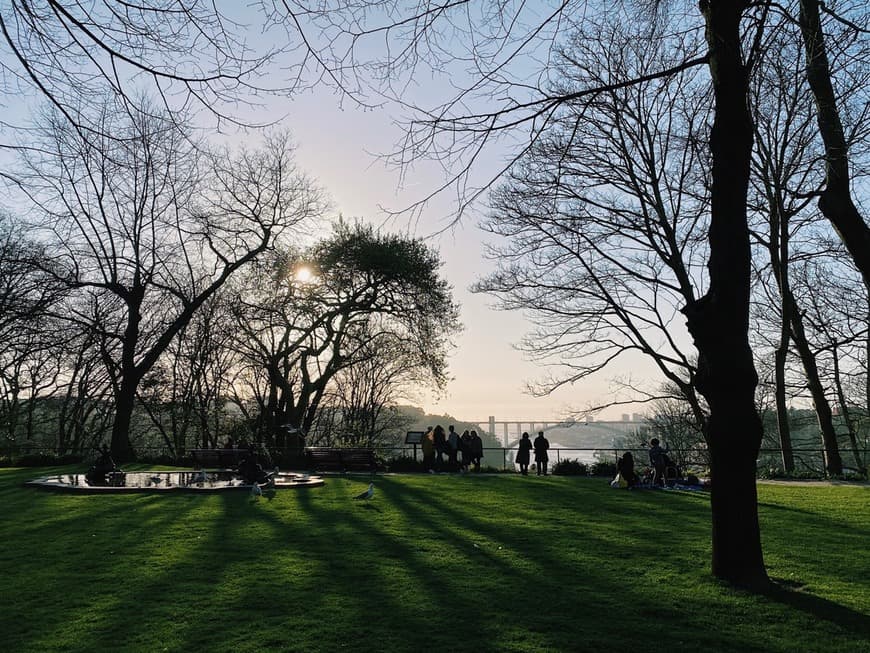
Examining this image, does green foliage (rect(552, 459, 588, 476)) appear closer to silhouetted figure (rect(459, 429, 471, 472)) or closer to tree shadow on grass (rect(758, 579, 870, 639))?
silhouetted figure (rect(459, 429, 471, 472))

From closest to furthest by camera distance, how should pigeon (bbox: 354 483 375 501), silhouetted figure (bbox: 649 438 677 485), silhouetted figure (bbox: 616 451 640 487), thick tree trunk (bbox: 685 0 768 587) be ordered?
thick tree trunk (bbox: 685 0 768 587) → pigeon (bbox: 354 483 375 501) → silhouetted figure (bbox: 616 451 640 487) → silhouetted figure (bbox: 649 438 677 485)

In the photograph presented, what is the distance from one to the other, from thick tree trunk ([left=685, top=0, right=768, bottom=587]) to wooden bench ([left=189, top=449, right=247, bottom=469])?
1779cm

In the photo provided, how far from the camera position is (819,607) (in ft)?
19.8

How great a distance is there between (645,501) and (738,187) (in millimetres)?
8779

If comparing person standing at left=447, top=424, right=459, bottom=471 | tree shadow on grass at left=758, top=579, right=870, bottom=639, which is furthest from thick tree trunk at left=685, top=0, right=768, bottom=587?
person standing at left=447, top=424, right=459, bottom=471

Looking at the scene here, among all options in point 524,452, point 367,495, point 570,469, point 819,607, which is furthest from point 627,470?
point 819,607

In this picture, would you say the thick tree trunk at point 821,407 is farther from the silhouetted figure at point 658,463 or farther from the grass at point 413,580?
the grass at point 413,580

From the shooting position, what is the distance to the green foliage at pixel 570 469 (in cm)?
2317

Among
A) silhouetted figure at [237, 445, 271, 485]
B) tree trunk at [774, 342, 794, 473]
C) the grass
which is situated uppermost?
tree trunk at [774, 342, 794, 473]

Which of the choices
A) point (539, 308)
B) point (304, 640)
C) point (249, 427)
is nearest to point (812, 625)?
point (304, 640)

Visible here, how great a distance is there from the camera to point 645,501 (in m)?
14.1

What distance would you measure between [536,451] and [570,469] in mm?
1347

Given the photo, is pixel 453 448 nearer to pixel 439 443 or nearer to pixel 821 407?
pixel 439 443

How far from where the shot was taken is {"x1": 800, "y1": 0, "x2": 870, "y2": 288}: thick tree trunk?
6.39 meters
